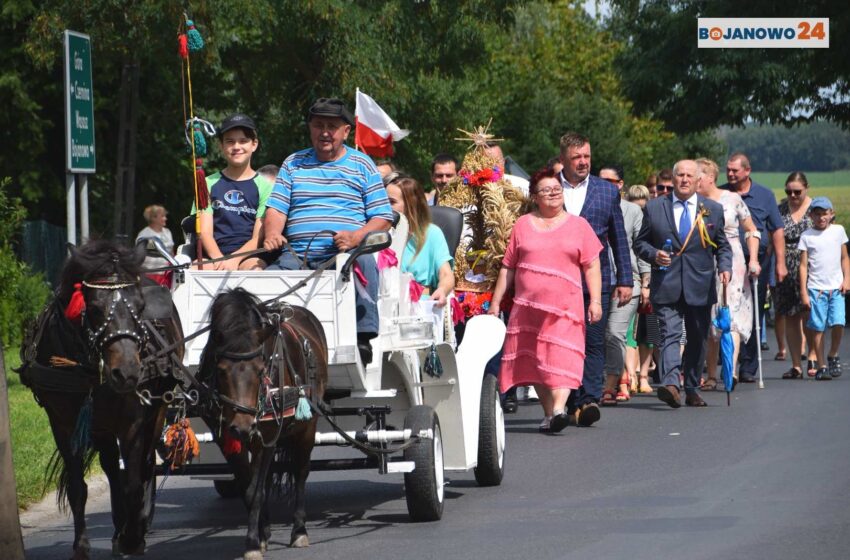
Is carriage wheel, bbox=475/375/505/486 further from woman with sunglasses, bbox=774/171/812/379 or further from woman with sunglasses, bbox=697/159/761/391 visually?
woman with sunglasses, bbox=774/171/812/379

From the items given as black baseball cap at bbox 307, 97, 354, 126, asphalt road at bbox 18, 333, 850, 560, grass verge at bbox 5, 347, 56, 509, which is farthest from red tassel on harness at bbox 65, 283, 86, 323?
grass verge at bbox 5, 347, 56, 509

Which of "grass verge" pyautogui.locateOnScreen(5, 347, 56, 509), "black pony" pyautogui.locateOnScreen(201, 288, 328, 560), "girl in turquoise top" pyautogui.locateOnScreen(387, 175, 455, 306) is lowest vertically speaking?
"grass verge" pyautogui.locateOnScreen(5, 347, 56, 509)

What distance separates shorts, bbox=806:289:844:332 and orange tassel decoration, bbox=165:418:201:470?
11.0 metres

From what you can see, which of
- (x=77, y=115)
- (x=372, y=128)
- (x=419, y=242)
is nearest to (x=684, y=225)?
(x=372, y=128)

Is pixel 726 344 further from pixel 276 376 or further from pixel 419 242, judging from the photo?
pixel 276 376

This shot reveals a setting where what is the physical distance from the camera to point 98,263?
7.72 meters

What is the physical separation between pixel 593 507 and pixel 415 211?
2.62m

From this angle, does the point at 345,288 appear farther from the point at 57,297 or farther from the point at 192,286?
the point at 57,297

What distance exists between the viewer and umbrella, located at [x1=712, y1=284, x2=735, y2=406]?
1462cm

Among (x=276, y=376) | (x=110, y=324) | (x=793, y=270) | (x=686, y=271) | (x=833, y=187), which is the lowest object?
(x=276, y=376)

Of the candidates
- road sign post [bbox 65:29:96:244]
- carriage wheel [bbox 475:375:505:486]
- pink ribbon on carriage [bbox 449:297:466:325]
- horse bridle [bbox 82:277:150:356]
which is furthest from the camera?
pink ribbon on carriage [bbox 449:297:466:325]

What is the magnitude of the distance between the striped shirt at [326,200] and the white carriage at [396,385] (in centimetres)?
37

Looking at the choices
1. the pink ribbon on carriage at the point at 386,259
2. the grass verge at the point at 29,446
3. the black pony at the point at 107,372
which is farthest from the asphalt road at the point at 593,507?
the pink ribbon on carriage at the point at 386,259

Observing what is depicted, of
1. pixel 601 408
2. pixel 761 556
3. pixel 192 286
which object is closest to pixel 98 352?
pixel 192 286
